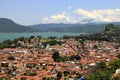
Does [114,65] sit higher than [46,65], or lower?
higher

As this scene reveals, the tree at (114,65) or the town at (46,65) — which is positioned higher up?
the tree at (114,65)

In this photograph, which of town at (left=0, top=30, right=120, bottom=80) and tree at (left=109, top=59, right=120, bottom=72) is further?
town at (left=0, top=30, right=120, bottom=80)

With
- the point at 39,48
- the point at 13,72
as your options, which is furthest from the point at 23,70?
the point at 39,48

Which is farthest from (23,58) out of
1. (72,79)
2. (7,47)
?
(72,79)

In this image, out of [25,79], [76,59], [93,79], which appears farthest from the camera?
[76,59]

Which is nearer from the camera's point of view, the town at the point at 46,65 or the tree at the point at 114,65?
the tree at the point at 114,65

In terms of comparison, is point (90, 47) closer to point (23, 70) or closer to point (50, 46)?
point (50, 46)

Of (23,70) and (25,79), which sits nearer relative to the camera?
(25,79)

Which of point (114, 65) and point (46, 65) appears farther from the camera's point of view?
point (46, 65)

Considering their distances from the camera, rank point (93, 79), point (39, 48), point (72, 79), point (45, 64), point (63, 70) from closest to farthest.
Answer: point (93, 79)
point (72, 79)
point (63, 70)
point (45, 64)
point (39, 48)

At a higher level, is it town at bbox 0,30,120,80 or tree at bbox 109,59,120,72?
tree at bbox 109,59,120,72
